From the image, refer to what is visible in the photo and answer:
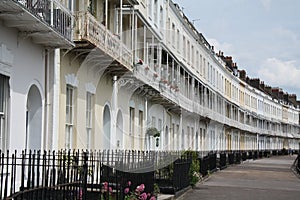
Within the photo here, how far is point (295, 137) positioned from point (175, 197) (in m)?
97.4

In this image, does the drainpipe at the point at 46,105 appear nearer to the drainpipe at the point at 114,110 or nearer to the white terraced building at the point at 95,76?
the white terraced building at the point at 95,76

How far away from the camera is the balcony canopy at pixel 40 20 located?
10609 millimetres

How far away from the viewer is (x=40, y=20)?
1129 centimetres

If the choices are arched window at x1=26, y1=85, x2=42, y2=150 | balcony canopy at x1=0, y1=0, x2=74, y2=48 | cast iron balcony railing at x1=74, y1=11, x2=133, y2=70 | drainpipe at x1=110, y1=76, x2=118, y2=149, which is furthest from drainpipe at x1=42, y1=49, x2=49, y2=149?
drainpipe at x1=110, y1=76, x2=118, y2=149

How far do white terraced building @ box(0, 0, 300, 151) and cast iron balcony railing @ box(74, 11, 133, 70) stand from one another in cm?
2

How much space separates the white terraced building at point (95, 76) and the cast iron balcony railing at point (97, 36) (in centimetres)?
2

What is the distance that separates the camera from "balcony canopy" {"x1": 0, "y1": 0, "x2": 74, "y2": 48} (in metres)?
10.6

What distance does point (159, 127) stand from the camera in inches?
1125

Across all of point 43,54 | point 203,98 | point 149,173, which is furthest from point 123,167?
point 203,98

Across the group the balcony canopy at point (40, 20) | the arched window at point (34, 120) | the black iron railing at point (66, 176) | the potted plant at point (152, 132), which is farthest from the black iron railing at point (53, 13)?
the potted plant at point (152, 132)

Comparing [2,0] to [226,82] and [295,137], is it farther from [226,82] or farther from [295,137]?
[295,137]

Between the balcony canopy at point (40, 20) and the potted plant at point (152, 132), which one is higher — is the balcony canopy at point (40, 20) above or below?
above

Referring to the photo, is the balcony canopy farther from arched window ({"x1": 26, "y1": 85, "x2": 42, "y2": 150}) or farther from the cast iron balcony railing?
arched window ({"x1": 26, "y1": 85, "x2": 42, "y2": 150})

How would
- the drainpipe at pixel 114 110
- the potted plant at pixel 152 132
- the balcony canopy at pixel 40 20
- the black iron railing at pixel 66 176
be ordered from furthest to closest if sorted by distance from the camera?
the potted plant at pixel 152 132
the drainpipe at pixel 114 110
the balcony canopy at pixel 40 20
the black iron railing at pixel 66 176
